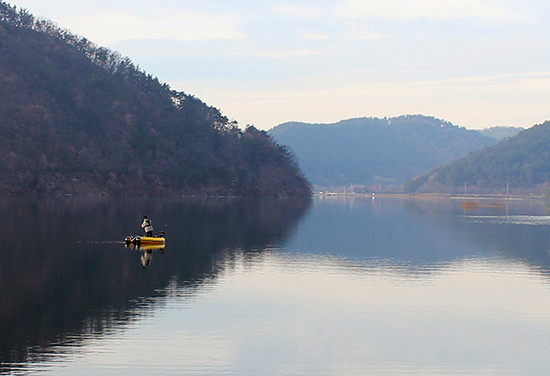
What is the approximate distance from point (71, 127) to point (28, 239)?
358 ft

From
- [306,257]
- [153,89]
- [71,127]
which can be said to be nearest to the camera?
[306,257]

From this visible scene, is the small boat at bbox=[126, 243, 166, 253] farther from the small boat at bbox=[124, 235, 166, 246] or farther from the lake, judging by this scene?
the lake

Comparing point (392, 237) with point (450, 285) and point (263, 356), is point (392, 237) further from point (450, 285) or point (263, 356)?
point (263, 356)

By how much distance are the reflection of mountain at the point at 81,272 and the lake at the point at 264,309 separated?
0.08m

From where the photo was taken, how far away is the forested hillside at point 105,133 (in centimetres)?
12731

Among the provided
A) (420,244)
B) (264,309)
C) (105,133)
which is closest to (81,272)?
(264,309)

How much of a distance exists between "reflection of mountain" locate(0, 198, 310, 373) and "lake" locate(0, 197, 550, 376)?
0.08 m

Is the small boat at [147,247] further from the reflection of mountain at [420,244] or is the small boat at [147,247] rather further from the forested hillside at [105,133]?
the forested hillside at [105,133]

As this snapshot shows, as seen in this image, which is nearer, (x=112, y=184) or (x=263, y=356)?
(x=263, y=356)

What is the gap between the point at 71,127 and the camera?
144 meters

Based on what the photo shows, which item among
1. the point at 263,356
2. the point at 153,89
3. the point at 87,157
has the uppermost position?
the point at 153,89

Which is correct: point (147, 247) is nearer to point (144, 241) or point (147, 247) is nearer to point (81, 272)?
point (144, 241)

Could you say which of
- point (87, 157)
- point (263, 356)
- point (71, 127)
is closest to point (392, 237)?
point (263, 356)

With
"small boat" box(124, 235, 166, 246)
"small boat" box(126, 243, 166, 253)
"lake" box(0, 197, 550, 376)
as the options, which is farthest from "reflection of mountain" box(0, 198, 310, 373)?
"small boat" box(124, 235, 166, 246)
